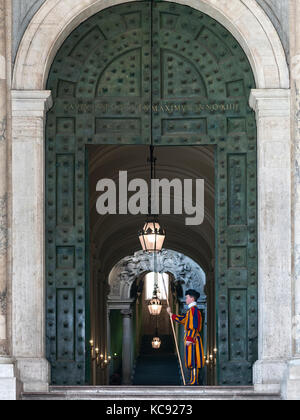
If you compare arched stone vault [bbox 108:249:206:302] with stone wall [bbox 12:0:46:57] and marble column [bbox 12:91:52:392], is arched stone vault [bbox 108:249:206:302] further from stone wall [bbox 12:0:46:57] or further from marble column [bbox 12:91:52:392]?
stone wall [bbox 12:0:46:57]

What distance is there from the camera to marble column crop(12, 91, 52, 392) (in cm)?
1278

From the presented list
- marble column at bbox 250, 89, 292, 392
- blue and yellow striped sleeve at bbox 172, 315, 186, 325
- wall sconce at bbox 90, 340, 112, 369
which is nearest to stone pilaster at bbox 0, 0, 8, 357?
blue and yellow striped sleeve at bbox 172, 315, 186, 325

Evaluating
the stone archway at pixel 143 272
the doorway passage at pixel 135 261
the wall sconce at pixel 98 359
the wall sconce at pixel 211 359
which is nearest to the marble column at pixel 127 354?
the doorway passage at pixel 135 261

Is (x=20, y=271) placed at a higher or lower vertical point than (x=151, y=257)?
lower

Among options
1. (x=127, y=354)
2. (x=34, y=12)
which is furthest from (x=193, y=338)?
(x=127, y=354)

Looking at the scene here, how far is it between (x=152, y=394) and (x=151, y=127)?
143 inches

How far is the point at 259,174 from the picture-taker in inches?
515

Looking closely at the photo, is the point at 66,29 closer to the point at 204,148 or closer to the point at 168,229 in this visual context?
the point at 204,148

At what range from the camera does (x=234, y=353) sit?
43.4ft

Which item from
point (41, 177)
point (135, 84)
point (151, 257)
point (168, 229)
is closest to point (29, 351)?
point (41, 177)

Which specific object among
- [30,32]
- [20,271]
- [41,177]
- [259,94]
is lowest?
[20,271]

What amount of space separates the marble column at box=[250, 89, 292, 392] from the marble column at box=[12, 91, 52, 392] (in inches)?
108
